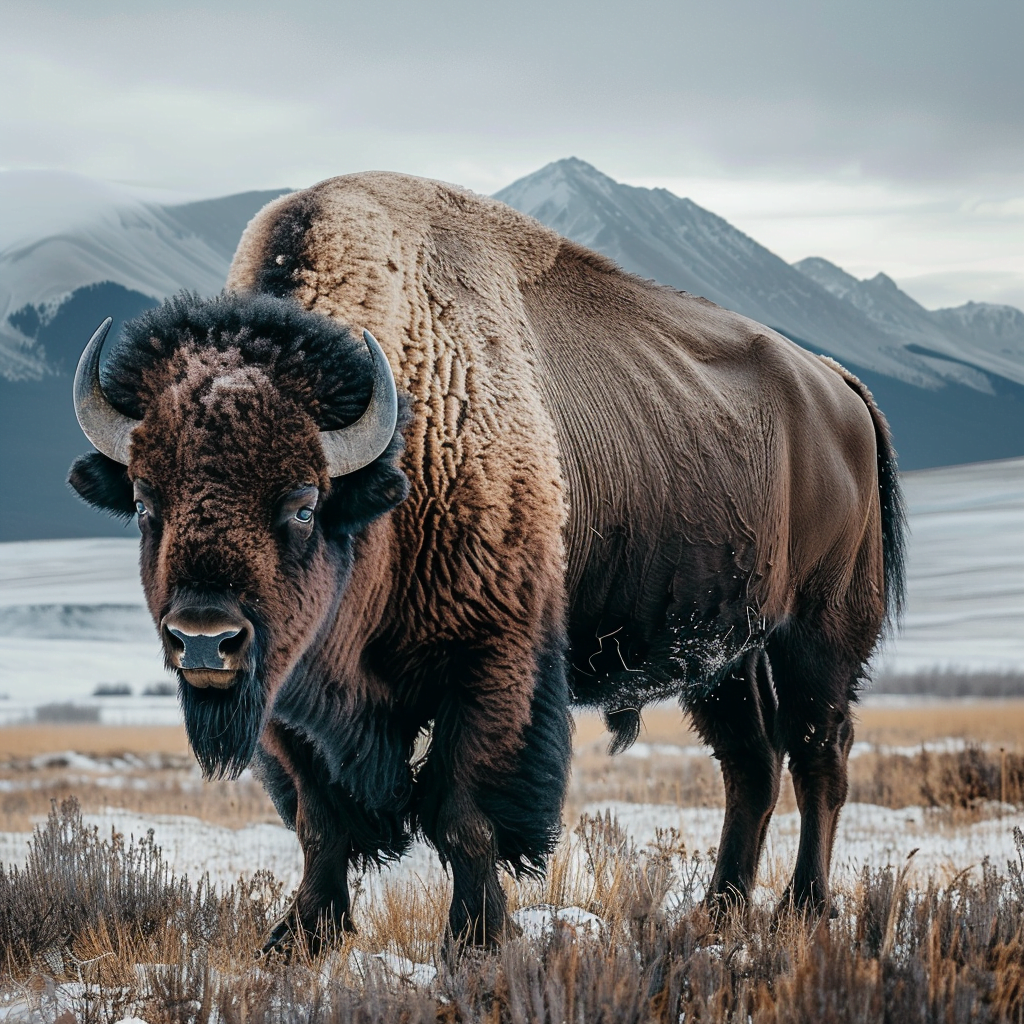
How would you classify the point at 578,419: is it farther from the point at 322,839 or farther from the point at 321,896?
the point at 321,896

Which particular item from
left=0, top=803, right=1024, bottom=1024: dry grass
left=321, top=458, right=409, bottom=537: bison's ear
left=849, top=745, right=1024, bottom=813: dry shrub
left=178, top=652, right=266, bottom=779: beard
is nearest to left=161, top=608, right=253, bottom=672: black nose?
left=178, top=652, right=266, bottom=779: beard

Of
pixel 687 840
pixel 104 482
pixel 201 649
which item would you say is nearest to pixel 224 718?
pixel 201 649

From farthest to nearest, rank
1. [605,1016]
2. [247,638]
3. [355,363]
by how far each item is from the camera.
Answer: [355,363] → [247,638] → [605,1016]

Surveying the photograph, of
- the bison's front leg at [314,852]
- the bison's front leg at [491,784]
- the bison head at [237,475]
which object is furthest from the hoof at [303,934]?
the bison head at [237,475]

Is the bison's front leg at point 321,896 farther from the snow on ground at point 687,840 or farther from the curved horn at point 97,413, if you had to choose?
the snow on ground at point 687,840

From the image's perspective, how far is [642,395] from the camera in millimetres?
5961

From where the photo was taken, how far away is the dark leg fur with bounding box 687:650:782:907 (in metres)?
6.59

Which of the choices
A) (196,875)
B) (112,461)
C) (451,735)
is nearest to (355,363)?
(112,461)

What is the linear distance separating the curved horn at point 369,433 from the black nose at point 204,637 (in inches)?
27.9

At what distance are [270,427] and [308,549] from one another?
437 millimetres

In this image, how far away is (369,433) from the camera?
13.9 feet

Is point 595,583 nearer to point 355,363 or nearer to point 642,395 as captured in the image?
point 642,395

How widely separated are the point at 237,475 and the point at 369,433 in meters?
0.50

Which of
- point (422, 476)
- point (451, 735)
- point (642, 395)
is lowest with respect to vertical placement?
point (451, 735)
